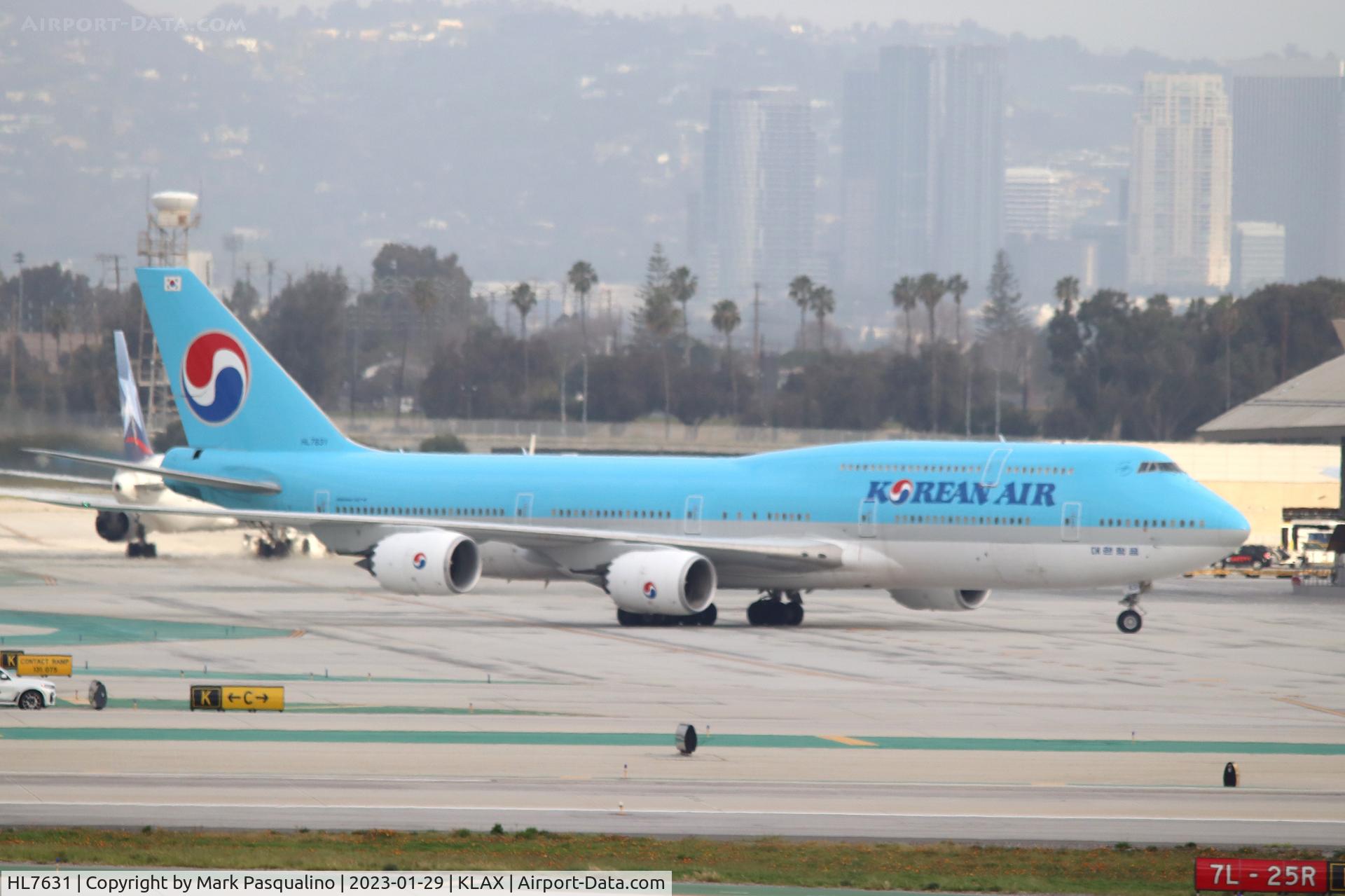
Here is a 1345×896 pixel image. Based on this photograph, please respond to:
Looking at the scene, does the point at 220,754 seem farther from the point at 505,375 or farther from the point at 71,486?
the point at 505,375

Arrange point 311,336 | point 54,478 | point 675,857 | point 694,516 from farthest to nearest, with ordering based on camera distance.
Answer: point 311,336 < point 54,478 < point 694,516 < point 675,857

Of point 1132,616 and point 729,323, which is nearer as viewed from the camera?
point 1132,616

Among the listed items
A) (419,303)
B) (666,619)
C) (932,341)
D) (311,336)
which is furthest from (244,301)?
(666,619)

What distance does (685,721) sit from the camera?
2833 centimetres

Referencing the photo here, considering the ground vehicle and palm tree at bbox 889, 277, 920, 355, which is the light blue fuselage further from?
palm tree at bbox 889, 277, 920, 355

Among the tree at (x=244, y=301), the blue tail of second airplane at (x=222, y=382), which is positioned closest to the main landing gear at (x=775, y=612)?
the blue tail of second airplane at (x=222, y=382)

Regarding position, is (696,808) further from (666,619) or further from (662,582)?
(666,619)

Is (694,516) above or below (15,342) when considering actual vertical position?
below

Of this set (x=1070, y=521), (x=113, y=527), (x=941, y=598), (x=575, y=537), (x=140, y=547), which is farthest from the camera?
(x=113, y=527)

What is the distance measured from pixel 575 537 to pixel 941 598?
9188 millimetres

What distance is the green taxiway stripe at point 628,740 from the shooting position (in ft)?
84.8

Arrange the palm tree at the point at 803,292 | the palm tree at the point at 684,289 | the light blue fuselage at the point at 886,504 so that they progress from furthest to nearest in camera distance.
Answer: the palm tree at the point at 803,292, the palm tree at the point at 684,289, the light blue fuselage at the point at 886,504

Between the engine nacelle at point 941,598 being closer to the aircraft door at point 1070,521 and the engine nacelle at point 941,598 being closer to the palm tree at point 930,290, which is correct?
the aircraft door at point 1070,521

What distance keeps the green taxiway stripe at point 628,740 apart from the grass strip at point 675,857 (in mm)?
6391
